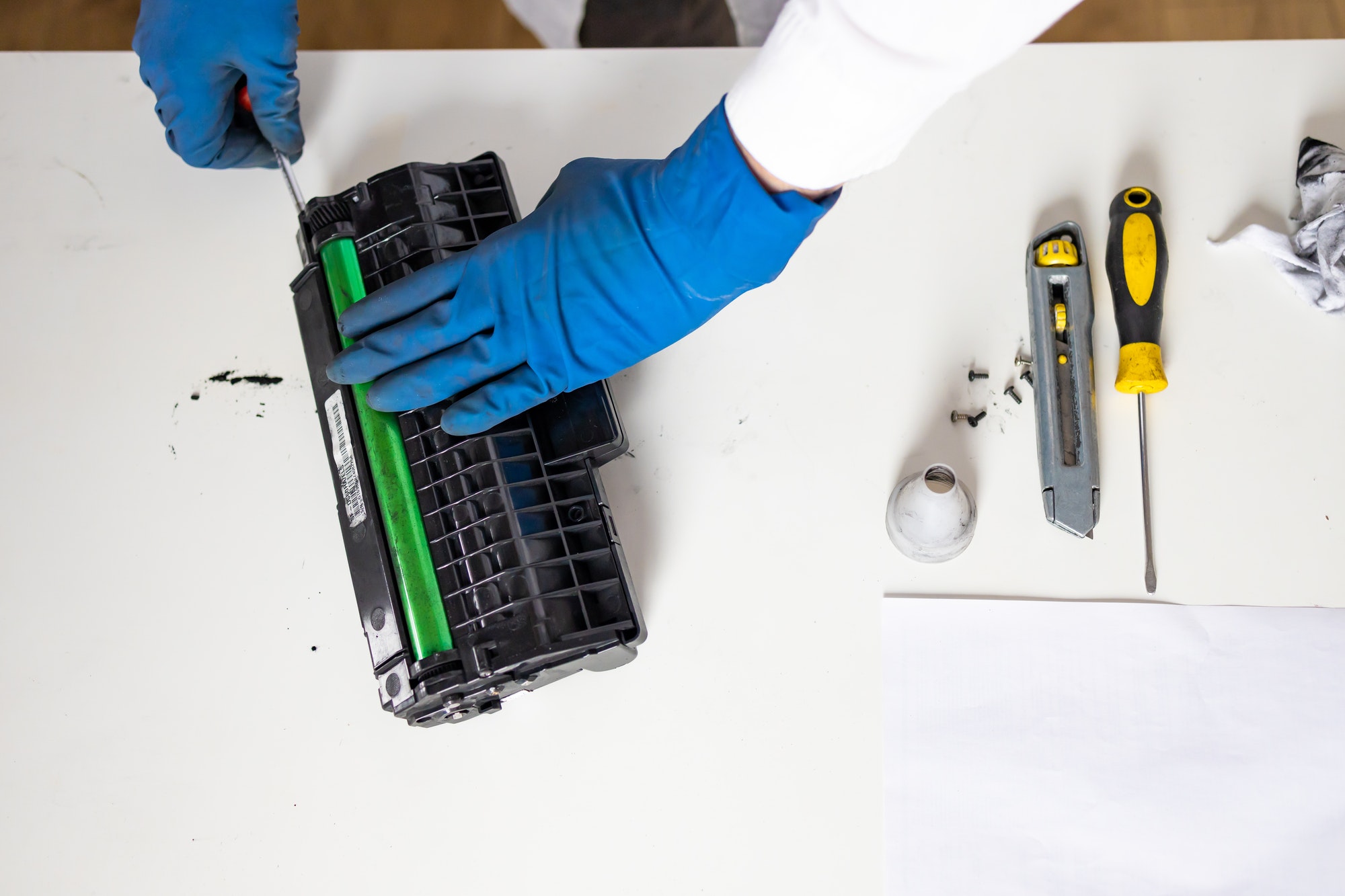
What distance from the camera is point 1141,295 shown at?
0.95m

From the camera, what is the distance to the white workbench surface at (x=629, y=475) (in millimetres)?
876

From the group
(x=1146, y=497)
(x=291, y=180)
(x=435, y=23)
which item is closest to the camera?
(x=1146, y=497)

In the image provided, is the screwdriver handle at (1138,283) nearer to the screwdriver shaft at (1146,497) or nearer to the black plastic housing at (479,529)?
the screwdriver shaft at (1146,497)

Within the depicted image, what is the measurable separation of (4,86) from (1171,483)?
4.77ft

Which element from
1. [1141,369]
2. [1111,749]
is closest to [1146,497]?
[1141,369]

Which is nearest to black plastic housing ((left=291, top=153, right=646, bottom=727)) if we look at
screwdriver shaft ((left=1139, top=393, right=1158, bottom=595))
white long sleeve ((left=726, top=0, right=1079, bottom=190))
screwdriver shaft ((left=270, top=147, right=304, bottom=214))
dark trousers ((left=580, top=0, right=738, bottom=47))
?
screwdriver shaft ((left=270, top=147, right=304, bottom=214))

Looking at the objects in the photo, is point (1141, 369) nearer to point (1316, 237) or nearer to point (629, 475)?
point (1316, 237)

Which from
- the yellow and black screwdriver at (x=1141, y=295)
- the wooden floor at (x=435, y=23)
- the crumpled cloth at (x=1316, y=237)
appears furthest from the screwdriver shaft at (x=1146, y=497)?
the wooden floor at (x=435, y=23)

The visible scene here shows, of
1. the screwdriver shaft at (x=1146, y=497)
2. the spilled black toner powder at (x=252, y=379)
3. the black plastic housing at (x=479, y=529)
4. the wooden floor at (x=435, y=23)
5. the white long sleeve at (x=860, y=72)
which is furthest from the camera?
the wooden floor at (x=435, y=23)

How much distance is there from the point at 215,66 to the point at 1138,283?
101 cm

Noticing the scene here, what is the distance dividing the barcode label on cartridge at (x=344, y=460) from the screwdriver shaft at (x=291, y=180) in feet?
0.86

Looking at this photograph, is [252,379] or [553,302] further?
[252,379]

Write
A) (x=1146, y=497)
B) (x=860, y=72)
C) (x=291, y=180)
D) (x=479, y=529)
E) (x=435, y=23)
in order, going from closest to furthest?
(x=860, y=72) < (x=479, y=529) < (x=1146, y=497) < (x=291, y=180) < (x=435, y=23)

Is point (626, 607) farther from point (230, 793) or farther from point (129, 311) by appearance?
point (129, 311)
